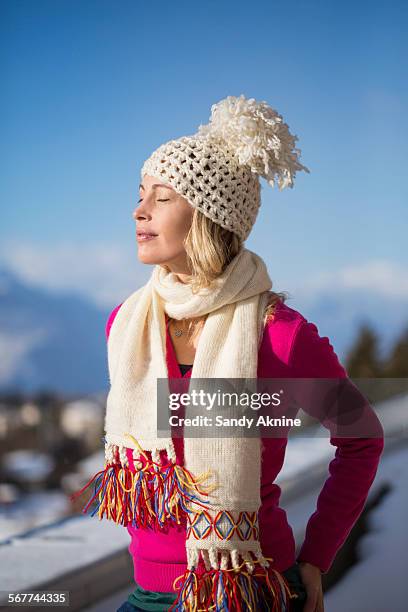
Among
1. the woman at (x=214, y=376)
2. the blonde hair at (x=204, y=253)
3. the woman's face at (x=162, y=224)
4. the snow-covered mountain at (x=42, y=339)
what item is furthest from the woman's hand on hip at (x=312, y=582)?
the snow-covered mountain at (x=42, y=339)

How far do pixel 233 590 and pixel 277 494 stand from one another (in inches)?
6.4

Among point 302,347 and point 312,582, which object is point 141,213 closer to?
point 302,347

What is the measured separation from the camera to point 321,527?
1.05 meters

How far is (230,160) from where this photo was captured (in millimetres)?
1102

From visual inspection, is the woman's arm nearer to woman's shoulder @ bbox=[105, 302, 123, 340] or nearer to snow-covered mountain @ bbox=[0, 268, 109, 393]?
woman's shoulder @ bbox=[105, 302, 123, 340]

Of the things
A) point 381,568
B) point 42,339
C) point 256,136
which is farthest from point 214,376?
point 42,339

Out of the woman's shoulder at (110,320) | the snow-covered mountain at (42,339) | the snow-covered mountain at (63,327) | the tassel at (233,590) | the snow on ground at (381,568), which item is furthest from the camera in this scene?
the snow-covered mountain at (42,339)

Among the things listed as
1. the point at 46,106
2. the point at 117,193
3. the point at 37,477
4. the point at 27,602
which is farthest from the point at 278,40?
the point at 117,193

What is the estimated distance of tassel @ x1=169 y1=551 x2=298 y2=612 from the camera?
96cm

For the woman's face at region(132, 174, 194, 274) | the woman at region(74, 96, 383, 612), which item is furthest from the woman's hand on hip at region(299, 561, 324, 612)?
the woman's face at region(132, 174, 194, 274)

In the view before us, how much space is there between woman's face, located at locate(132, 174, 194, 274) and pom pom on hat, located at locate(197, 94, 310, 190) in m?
0.10

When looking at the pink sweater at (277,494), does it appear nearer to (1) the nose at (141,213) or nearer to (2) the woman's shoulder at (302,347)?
(2) the woman's shoulder at (302,347)

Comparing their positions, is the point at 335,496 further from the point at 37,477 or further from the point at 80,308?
the point at 80,308

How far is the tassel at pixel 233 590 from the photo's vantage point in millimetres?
962
